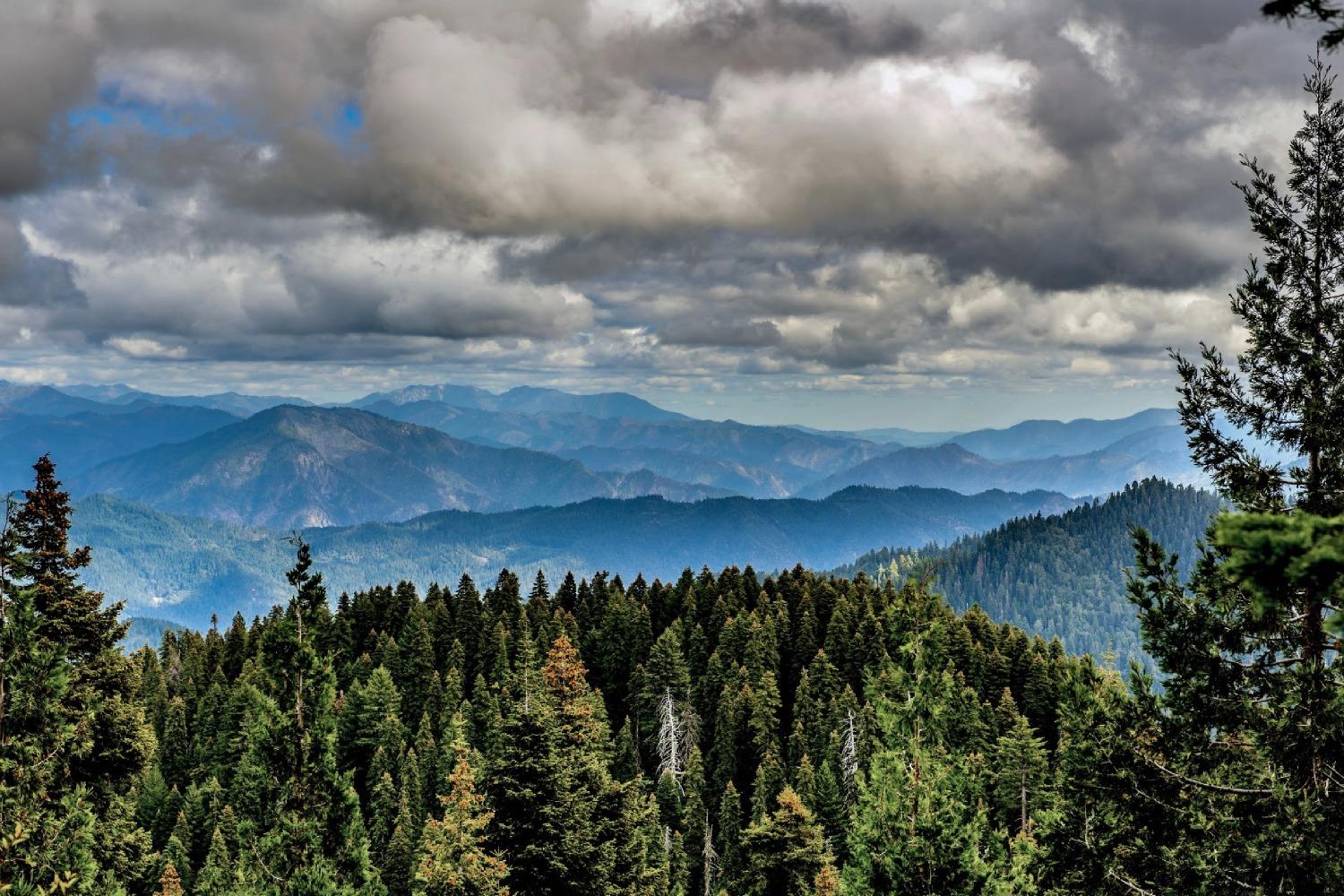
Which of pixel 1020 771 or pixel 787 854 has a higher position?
pixel 1020 771

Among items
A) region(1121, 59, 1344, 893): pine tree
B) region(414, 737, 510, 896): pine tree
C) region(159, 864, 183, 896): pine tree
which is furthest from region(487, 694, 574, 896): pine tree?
region(159, 864, 183, 896): pine tree

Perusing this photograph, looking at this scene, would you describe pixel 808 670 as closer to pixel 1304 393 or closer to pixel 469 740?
pixel 469 740

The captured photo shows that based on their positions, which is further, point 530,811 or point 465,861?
point 530,811

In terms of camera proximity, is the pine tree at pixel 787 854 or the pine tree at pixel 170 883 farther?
the pine tree at pixel 787 854

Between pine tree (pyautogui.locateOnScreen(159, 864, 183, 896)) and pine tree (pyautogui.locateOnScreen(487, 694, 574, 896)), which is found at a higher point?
pine tree (pyautogui.locateOnScreen(487, 694, 574, 896))

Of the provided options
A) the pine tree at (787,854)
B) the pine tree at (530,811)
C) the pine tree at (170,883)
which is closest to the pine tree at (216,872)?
the pine tree at (170,883)

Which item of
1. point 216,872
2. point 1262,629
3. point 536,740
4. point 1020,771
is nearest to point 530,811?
point 536,740

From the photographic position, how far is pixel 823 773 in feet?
197

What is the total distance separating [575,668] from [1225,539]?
52966mm

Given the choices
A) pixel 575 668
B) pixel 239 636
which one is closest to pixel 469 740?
pixel 575 668

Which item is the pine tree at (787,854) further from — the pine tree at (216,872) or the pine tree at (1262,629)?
the pine tree at (1262,629)

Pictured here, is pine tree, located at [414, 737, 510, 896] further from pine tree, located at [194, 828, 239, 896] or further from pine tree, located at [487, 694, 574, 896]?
pine tree, located at [194, 828, 239, 896]

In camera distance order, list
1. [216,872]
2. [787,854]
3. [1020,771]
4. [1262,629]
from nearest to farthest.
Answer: [1262,629] → [787,854] → [216,872] → [1020,771]

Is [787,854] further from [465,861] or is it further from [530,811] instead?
[465,861]
